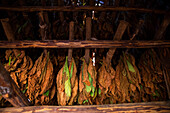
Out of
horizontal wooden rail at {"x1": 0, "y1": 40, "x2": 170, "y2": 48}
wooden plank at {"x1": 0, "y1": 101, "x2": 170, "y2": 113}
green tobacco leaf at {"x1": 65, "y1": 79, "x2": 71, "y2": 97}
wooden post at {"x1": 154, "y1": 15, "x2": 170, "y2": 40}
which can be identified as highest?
wooden post at {"x1": 154, "y1": 15, "x2": 170, "y2": 40}

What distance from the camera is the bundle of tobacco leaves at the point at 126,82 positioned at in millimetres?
1601

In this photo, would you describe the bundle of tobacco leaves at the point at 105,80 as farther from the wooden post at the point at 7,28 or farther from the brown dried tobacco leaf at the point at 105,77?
the wooden post at the point at 7,28

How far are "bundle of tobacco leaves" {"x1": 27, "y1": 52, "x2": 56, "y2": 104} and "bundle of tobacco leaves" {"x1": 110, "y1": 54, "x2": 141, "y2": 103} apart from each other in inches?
43.5

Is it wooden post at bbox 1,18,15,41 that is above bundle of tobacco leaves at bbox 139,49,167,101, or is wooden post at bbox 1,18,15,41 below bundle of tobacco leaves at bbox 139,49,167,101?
above

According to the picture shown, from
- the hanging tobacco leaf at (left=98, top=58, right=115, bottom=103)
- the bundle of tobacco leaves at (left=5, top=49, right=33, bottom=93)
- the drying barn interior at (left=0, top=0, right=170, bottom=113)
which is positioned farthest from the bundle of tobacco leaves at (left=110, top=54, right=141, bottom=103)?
the bundle of tobacco leaves at (left=5, top=49, right=33, bottom=93)

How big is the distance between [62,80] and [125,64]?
3.72 ft

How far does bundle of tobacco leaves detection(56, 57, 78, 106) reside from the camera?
4.90 ft

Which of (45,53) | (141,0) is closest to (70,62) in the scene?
(45,53)

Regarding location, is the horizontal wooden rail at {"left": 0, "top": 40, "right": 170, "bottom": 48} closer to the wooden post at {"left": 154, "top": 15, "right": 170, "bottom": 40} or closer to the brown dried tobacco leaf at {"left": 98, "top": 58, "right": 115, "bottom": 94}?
the wooden post at {"left": 154, "top": 15, "right": 170, "bottom": 40}

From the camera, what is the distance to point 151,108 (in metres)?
1.40

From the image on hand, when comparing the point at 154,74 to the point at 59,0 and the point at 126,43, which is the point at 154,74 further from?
the point at 59,0

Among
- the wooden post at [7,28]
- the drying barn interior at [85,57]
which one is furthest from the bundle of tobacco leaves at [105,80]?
the wooden post at [7,28]

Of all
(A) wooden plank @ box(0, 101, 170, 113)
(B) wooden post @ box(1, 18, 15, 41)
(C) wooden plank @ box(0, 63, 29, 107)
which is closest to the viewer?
(C) wooden plank @ box(0, 63, 29, 107)

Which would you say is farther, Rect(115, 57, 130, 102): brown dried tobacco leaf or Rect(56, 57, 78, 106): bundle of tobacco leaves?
Rect(115, 57, 130, 102): brown dried tobacco leaf
